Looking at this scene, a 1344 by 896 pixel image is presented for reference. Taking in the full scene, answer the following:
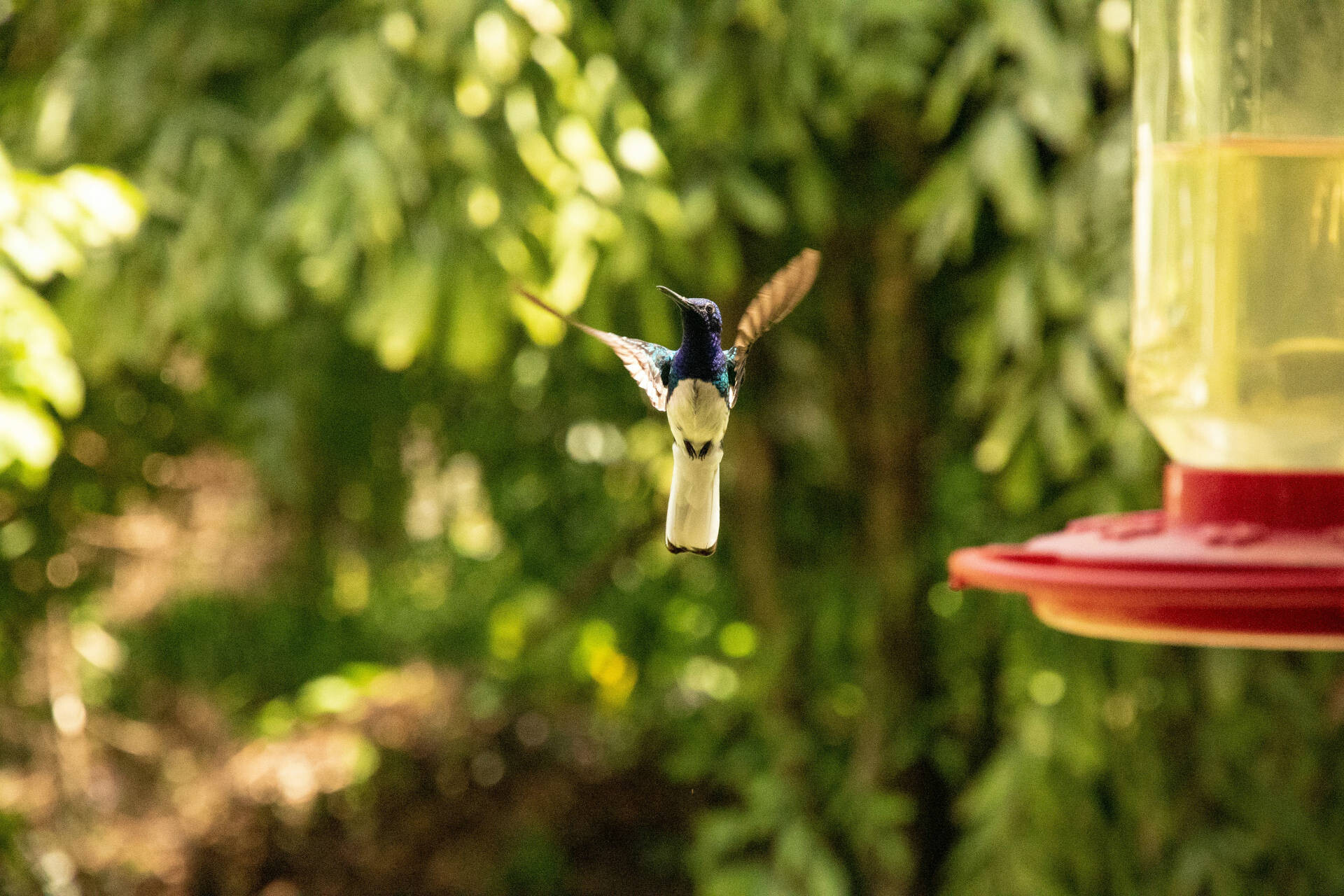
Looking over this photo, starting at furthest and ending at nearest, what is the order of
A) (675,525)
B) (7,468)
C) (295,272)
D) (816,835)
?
(816,835)
(295,272)
(7,468)
(675,525)

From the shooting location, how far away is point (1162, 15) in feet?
6.13

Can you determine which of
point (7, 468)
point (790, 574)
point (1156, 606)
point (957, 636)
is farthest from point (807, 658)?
point (1156, 606)

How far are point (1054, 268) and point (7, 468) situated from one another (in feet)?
6.44

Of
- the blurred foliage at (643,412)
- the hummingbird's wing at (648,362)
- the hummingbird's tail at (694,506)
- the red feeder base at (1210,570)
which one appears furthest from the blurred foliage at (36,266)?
the red feeder base at (1210,570)

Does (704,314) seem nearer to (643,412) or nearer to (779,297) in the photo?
(779,297)

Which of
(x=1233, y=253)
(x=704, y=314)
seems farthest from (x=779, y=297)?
(x=1233, y=253)

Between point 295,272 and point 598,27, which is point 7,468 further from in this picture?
point 598,27

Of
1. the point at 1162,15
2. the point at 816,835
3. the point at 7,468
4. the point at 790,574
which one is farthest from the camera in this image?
the point at 790,574

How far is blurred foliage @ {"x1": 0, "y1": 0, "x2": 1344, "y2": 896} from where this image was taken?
241 cm

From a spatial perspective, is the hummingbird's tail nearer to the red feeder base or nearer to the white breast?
the white breast

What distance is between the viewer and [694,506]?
4.78 feet

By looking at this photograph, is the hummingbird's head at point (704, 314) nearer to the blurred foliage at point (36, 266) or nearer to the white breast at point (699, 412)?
the white breast at point (699, 412)

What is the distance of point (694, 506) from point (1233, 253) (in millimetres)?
889

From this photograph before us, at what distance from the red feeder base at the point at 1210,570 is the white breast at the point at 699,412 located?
0.30m
